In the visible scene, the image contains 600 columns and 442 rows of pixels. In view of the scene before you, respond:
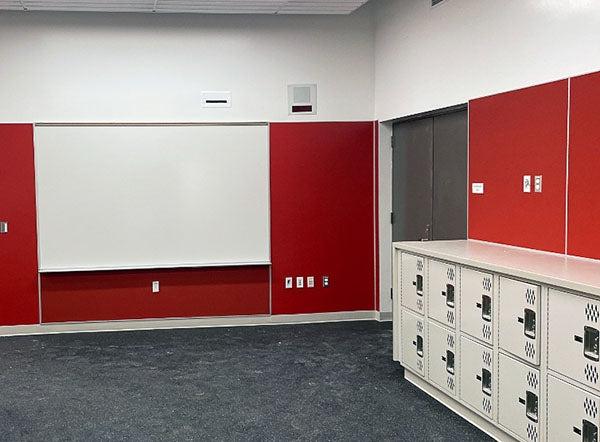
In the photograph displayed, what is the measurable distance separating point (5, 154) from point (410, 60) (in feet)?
12.6

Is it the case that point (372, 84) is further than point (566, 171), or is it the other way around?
point (372, 84)

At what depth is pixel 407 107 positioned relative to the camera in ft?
22.5

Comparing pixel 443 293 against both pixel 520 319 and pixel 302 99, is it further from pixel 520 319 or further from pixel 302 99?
pixel 302 99

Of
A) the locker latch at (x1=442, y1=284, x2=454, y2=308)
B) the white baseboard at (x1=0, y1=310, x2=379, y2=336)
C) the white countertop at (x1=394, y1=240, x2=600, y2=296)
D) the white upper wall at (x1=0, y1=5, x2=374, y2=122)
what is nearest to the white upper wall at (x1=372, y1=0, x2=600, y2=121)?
the white upper wall at (x1=0, y1=5, x2=374, y2=122)

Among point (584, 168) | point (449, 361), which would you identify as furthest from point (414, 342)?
point (584, 168)

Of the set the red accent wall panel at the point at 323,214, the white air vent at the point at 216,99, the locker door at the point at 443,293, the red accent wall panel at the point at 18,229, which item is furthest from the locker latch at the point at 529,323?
the red accent wall panel at the point at 18,229

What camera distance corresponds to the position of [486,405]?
431 centimetres

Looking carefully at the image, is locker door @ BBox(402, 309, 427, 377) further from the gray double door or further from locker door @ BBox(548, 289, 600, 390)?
locker door @ BBox(548, 289, 600, 390)

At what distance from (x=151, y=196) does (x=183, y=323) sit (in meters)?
1.29

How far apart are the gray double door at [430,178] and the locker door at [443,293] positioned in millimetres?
1133

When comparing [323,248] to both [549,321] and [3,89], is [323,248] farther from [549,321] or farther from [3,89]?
[549,321]

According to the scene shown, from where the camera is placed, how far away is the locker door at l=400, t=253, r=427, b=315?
5152mm

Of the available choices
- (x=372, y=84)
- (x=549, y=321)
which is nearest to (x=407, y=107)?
(x=372, y=84)

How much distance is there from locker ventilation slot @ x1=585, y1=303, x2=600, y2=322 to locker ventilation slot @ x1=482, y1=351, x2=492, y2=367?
96cm
